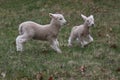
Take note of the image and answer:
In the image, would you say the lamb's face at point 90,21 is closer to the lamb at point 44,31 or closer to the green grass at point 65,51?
the green grass at point 65,51

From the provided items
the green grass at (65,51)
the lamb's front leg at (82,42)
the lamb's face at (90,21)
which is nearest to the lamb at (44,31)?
the green grass at (65,51)

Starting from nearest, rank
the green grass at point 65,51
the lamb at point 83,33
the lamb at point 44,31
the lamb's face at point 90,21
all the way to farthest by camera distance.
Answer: the green grass at point 65,51 < the lamb at point 44,31 < the lamb's face at point 90,21 < the lamb at point 83,33

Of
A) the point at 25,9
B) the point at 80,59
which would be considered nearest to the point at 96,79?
the point at 80,59

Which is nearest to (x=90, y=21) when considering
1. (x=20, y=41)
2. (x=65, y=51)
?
(x=65, y=51)

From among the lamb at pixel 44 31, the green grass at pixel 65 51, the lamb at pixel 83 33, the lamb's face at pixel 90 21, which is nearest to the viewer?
the green grass at pixel 65 51

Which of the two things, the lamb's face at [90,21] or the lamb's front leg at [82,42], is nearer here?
the lamb's face at [90,21]

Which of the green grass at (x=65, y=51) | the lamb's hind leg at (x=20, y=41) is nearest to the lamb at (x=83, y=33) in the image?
the green grass at (x=65, y=51)

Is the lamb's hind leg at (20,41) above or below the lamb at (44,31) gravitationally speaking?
below

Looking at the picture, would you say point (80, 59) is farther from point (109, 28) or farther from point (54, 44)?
point (109, 28)

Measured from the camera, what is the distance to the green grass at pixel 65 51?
829 centimetres

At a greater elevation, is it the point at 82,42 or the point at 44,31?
the point at 44,31

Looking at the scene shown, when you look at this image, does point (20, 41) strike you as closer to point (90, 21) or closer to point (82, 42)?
point (82, 42)

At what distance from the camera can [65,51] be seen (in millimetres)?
10445

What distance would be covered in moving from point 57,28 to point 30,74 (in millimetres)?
2410
